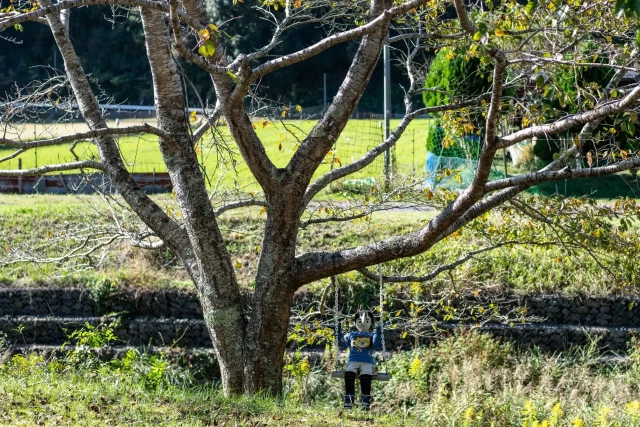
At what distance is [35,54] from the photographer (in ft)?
127

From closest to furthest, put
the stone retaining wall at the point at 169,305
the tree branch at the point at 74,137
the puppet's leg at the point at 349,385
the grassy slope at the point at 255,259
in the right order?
the tree branch at the point at 74,137, the puppet's leg at the point at 349,385, the stone retaining wall at the point at 169,305, the grassy slope at the point at 255,259

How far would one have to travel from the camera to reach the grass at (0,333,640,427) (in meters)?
6.76

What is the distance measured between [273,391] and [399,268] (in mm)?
7967

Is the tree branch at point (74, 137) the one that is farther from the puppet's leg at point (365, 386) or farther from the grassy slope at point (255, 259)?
the grassy slope at point (255, 259)

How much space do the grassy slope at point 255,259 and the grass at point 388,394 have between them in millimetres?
1494

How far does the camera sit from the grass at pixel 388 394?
676cm

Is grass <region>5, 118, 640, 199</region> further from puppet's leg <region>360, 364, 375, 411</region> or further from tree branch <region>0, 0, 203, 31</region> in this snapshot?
tree branch <region>0, 0, 203, 31</region>

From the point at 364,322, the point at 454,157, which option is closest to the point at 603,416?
the point at 364,322

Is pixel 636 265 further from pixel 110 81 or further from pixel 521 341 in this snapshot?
pixel 110 81

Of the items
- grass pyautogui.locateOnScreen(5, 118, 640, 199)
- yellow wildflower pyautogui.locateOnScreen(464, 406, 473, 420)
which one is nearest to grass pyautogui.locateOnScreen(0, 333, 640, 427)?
yellow wildflower pyautogui.locateOnScreen(464, 406, 473, 420)

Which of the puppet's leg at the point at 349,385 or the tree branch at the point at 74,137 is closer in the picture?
the tree branch at the point at 74,137

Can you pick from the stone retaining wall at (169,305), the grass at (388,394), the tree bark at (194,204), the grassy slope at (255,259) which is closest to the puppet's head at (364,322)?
the grass at (388,394)

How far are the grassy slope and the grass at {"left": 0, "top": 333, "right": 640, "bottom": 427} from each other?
1.49 metres

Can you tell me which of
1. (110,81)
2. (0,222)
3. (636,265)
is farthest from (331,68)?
→ (636,265)
